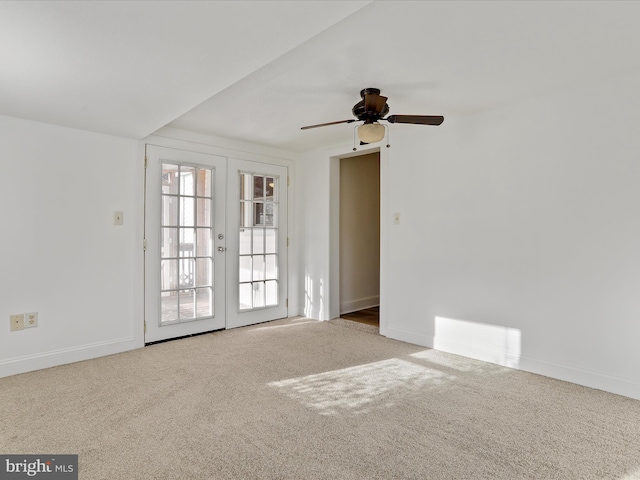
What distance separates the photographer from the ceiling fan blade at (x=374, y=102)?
266cm

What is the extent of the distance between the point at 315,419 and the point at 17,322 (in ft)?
8.23

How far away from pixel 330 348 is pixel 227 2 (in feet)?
9.59

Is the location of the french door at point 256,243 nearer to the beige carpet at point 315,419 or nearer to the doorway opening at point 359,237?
the doorway opening at point 359,237

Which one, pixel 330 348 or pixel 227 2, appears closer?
pixel 227 2

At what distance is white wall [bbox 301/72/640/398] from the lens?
2557 mm

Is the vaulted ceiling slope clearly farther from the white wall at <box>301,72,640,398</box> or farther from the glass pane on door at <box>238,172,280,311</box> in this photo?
the white wall at <box>301,72,640,398</box>

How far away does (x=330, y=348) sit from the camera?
3.54 m

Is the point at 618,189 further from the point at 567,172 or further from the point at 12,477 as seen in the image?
the point at 12,477

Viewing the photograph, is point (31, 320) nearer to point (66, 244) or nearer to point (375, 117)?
point (66, 244)

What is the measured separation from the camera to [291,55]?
2223 millimetres

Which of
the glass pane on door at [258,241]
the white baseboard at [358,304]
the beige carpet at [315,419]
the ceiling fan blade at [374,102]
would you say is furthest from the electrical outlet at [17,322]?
the white baseboard at [358,304]

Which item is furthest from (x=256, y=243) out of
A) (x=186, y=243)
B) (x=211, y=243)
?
(x=186, y=243)

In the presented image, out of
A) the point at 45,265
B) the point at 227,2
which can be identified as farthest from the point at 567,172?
the point at 45,265

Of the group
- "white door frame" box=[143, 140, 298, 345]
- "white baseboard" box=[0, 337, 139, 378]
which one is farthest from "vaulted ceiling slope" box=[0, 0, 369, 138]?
"white baseboard" box=[0, 337, 139, 378]
